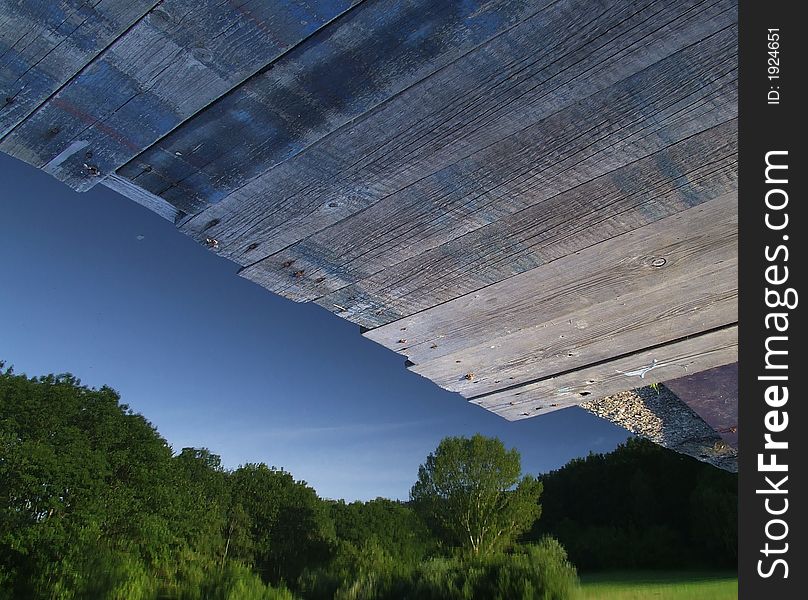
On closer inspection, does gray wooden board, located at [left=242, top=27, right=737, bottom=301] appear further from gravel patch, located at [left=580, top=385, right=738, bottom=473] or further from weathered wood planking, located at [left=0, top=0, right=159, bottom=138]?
gravel patch, located at [left=580, top=385, right=738, bottom=473]

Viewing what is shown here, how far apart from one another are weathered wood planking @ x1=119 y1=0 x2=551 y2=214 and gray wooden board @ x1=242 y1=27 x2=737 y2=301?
0.25 metres

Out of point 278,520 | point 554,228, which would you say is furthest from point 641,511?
point 554,228

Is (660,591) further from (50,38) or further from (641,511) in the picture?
(641,511)

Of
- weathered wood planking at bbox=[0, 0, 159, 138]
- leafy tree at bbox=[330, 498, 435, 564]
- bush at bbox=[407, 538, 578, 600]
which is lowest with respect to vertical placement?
leafy tree at bbox=[330, 498, 435, 564]

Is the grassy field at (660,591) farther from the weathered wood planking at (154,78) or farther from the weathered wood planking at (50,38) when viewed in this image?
the weathered wood planking at (50,38)

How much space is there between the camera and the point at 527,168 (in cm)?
120

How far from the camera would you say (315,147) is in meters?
1.13

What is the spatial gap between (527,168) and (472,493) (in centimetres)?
4031

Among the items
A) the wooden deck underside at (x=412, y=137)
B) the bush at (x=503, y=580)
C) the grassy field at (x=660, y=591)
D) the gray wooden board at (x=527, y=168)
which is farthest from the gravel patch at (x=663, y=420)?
the grassy field at (x=660, y=591)

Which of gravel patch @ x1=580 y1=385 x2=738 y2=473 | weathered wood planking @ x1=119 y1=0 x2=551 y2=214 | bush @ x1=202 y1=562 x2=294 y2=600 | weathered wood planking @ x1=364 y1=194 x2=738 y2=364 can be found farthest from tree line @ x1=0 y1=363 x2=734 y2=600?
weathered wood planking @ x1=119 y1=0 x2=551 y2=214

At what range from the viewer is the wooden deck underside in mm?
923

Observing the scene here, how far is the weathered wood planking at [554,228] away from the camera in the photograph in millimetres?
1207

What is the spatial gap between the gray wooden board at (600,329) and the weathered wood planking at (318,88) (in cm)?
91
